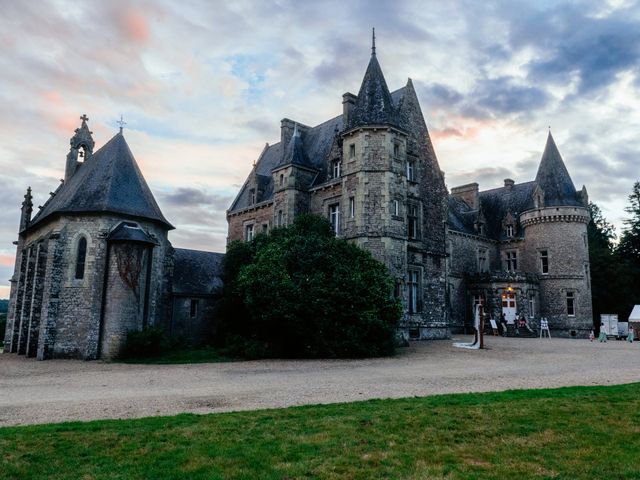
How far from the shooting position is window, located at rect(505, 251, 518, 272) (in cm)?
4459

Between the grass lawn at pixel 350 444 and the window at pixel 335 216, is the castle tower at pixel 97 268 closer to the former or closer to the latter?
the window at pixel 335 216

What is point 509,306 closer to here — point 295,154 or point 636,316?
point 636,316

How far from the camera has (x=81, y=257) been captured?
80.7ft

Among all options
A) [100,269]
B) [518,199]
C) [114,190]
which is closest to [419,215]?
[114,190]

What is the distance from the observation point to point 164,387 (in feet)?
42.9

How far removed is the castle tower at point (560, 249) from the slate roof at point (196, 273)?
2602 centimetres

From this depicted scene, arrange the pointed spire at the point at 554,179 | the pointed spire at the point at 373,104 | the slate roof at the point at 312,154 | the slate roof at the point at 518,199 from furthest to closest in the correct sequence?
the slate roof at the point at 518,199 < the pointed spire at the point at 554,179 < the slate roof at the point at 312,154 < the pointed spire at the point at 373,104

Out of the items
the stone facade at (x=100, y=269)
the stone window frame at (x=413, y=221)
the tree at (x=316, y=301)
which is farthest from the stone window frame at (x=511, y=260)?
the stone facade at (x=100, y=269)

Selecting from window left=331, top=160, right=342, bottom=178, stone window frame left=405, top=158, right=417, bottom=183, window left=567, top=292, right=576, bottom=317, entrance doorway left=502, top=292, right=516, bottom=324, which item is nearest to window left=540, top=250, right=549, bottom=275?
window left=567, top=292, right=576, bottom=317

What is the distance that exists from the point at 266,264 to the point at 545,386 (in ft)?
39.8

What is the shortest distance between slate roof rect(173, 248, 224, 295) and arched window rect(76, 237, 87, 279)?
5629 mm

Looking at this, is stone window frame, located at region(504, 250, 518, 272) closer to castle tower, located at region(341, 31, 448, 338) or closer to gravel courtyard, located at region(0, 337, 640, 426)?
castle tower, located at region(341, 31, 448, 338)

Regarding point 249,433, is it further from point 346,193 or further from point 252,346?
point 346,193

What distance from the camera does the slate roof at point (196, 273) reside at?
1164 inches
